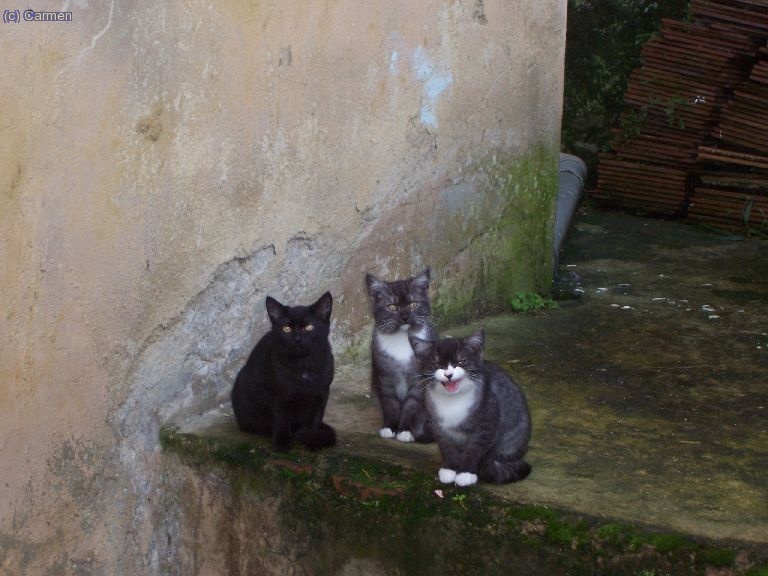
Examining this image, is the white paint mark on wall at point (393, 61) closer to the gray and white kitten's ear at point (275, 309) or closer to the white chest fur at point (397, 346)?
the white chest fur at point (397, 346)

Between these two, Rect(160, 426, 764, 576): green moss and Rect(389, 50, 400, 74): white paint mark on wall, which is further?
Rect(389, 50, 400, 74): white paint mark on wall

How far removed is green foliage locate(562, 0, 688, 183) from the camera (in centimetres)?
917

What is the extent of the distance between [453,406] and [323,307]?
0.72m

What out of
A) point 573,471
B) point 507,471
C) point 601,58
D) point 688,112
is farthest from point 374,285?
point 601,58

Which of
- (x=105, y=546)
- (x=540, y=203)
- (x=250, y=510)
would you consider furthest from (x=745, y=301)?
(x=105, y=546)

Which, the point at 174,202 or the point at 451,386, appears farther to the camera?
the point at 174,202

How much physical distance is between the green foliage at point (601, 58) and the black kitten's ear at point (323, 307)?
5.70 m

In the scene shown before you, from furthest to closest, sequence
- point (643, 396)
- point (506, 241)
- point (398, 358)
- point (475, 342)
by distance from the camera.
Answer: point (506, 241)
point (643, 396)
point (398, 358)
point (475, 342)

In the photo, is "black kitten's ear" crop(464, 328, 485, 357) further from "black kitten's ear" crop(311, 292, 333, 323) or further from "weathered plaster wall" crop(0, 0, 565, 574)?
"weathered plaster wall" crop(0, 0, 565, 574)

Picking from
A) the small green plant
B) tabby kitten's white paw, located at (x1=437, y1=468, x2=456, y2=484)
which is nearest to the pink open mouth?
tabby kitten's white paw, located at (x1=437, y1=468, x2=456, y2=484)

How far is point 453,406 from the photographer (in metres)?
3.53

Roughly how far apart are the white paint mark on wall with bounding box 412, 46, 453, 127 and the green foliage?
4291mm

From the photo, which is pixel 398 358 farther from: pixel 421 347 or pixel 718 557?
pixel 718 557

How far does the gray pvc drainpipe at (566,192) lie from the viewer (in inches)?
284
